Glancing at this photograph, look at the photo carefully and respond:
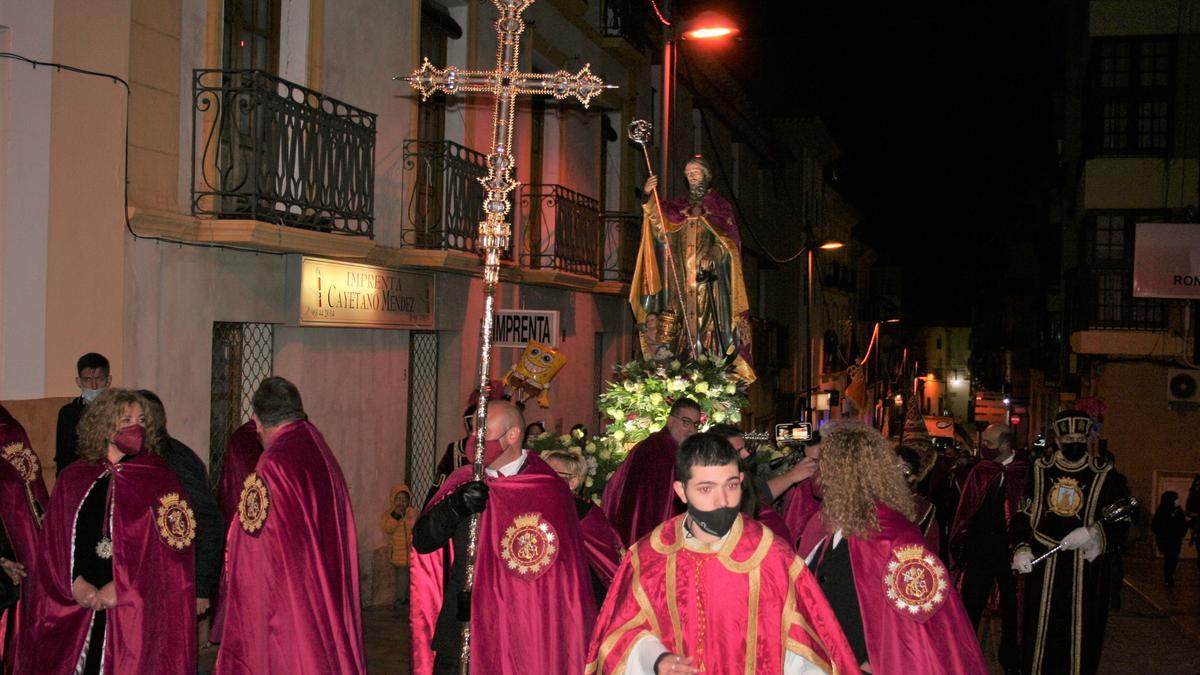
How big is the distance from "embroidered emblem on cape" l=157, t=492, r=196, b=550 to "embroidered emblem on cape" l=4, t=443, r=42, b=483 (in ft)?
3.46

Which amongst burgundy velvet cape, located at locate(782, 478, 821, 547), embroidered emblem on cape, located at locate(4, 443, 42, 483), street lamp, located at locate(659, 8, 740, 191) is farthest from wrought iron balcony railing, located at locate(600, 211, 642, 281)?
embroidered emblem on cape, located at locate(4, 443, 42, 483)

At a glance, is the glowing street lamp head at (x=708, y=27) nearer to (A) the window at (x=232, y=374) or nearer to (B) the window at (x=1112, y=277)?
(A) the window at (x=232, y=374)

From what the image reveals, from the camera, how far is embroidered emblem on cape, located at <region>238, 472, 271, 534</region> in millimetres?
6645

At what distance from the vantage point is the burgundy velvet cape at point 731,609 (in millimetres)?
4598

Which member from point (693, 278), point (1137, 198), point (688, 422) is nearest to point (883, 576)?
point (688, 422)

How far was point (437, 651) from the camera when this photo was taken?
22.2 ft

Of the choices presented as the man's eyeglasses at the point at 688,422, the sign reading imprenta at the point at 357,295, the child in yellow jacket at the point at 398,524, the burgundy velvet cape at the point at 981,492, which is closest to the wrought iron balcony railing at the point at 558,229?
the sign reading imprenta at the point at 357,295

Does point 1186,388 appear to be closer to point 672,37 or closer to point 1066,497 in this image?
point 672,37

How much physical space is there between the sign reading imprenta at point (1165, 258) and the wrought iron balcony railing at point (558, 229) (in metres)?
8.93

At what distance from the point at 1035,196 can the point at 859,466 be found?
53.8 m

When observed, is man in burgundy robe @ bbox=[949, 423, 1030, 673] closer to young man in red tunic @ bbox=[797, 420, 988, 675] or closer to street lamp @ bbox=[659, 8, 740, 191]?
street lamp @ bbox=[659, 8, 740, 191]

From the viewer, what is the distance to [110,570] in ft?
22.3

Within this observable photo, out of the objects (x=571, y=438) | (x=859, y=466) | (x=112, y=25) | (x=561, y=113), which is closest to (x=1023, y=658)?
(x=571, y=438)

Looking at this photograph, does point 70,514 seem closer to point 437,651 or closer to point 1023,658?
point 437,651
